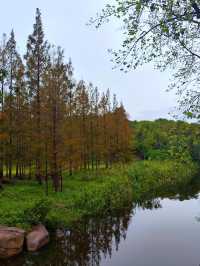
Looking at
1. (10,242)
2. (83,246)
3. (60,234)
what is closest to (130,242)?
(83,246)

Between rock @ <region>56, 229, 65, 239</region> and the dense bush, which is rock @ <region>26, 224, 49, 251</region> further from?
the dense bush

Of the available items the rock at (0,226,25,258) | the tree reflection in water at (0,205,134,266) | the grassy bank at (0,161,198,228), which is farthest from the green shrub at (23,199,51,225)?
the rock at (0,226,25,258)

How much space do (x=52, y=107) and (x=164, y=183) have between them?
70.4 feet

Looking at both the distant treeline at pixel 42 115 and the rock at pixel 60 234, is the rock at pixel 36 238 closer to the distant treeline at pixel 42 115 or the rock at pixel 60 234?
the rock at pixel 60 234

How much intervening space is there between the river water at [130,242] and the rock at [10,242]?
0.44 meters

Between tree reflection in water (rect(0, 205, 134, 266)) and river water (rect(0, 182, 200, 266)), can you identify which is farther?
river water (rect(0, 182, 200, 266))

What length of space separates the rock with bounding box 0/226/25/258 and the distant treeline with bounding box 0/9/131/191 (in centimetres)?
854

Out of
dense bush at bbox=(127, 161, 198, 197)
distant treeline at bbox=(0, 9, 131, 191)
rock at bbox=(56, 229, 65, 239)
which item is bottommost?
rock at bbox=(56, 229, 65, 239)

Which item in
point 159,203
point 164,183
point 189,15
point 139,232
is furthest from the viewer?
point 164,183

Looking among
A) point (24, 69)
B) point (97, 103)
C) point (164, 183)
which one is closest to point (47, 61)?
point (24, 69)

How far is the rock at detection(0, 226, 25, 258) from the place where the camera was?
13.2 m

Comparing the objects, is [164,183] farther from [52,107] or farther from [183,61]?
[183,61]

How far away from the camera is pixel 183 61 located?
21.8ft

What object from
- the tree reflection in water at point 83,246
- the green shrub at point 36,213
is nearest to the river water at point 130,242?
the tree reflection in water at point 83,246
